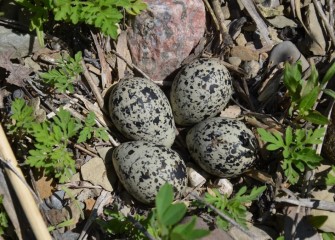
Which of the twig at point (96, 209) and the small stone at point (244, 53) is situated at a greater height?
the small stone at point (244, 53)

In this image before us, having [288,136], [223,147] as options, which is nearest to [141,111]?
[223,147]

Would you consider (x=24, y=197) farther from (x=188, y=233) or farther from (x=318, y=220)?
(x=318, y=220)

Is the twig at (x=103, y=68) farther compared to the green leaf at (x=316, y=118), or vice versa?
the twig at (x=103, y=68)

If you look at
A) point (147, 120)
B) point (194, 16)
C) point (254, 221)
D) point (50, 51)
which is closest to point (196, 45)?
point (194, 16)

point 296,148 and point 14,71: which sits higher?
point 14,71

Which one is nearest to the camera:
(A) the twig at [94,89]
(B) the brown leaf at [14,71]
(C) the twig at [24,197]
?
(C) the twig at [24,197]

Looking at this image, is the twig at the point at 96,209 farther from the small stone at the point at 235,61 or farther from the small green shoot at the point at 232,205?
the small stone at the point at 235,61

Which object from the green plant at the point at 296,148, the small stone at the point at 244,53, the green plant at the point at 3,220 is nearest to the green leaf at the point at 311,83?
the green plant at the point at 296,148
